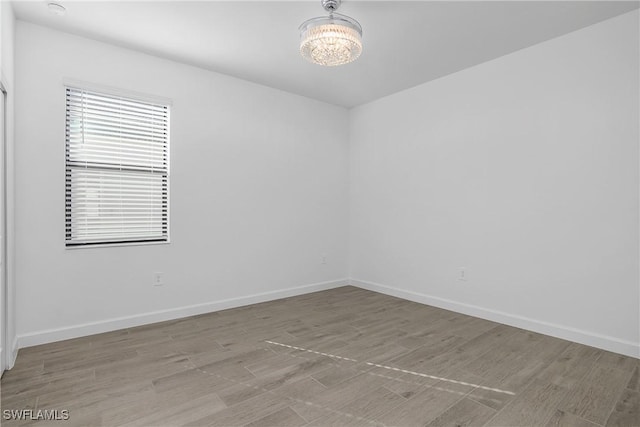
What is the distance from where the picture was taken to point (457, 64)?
3682mm

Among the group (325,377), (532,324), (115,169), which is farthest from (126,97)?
(532,324)

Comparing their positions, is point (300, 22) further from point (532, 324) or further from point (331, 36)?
point (532, 324)

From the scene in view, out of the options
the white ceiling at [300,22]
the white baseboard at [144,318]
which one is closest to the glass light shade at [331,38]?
the white ceiling at [300,22]

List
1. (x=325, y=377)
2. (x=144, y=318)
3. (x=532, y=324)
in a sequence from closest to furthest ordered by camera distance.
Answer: (x=325, y=377), (x=532, y=324), (x=144, y=318)

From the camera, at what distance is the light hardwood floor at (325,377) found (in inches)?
76.4

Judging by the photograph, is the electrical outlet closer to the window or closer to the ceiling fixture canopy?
the window

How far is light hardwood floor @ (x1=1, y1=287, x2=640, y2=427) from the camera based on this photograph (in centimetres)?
194

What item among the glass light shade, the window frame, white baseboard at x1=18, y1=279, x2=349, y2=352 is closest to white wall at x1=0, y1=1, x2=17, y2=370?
white baseboard at x1=18, y1=279, x2=349, y2=352

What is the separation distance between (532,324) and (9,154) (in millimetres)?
4685

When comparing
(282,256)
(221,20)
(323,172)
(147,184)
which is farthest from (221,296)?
(221,20)

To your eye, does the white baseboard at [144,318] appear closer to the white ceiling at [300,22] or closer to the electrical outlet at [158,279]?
the electrical outlet at [158,279]

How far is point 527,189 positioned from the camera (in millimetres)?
3316

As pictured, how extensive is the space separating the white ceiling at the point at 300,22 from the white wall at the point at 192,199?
0.98 ft

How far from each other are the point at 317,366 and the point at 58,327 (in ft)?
7.63
